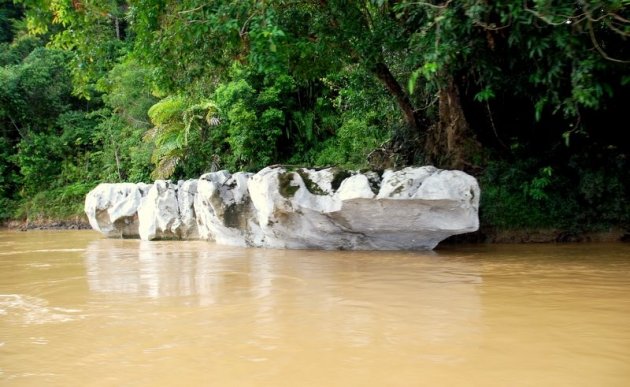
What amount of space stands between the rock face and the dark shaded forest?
1.58m

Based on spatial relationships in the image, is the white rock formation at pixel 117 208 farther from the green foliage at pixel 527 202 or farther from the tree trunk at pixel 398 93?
the green foliage at pixel 527 202

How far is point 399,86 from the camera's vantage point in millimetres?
10633

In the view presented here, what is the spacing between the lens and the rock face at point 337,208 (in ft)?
26.7

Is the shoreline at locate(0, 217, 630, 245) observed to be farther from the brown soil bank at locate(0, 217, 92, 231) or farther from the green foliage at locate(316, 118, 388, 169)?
the brown soil bank at locate(0, 217, 92, 231)

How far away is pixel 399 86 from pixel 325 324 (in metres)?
7.41

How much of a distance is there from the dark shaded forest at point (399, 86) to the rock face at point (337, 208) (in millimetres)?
1579

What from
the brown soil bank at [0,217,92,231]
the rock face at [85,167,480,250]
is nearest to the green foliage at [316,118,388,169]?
the rock face at [85,167,480,250]

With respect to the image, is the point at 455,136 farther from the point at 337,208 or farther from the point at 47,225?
the point at 47,225

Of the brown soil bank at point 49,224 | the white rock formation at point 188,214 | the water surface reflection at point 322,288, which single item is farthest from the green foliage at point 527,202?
the brown soil bank at point 49,224

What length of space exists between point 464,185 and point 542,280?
255 cm

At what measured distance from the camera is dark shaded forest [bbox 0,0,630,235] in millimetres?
6105

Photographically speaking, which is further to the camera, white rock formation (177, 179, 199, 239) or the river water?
white rock formation (177, 179, 199, 239)

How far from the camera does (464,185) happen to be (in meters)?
8.08

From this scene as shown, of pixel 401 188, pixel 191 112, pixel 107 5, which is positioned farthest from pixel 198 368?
pixel 191 112
